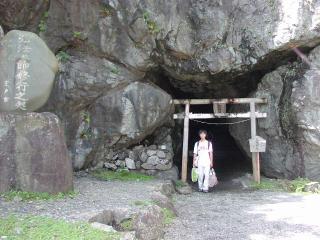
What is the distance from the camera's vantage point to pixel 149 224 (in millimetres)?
6930

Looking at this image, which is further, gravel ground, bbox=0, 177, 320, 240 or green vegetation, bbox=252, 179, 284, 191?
green vegetation, bbox=252, 179, 284, 191

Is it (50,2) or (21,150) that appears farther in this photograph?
(50,2)

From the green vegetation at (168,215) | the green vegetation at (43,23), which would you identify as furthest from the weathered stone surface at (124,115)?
the green vegetation at (168,215)

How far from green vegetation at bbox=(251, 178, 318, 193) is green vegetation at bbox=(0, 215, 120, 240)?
680 cm

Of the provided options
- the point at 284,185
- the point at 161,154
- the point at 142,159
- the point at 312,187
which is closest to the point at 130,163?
the point at 142,159

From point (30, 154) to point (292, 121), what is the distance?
25.5 ft

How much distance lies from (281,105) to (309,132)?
4.07 feet

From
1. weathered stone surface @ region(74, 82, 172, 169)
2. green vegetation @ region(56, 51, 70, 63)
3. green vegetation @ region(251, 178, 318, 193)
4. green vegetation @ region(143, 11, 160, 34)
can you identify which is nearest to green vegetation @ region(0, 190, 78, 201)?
weathered stone surface @ region(74, 82, 172, 169)

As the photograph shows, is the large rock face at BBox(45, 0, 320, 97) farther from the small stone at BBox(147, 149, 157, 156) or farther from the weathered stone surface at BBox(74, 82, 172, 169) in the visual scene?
the small stone at BBox(147, 149, 157, 156)

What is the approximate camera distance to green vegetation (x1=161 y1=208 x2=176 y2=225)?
25.4 feet

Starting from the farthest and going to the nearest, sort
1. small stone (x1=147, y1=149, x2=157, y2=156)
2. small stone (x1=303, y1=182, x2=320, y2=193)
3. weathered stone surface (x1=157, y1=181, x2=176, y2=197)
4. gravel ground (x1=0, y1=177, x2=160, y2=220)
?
1. small stone (x1=147, y1=149, x2=157, y2=156)
2. small stone (x1=303, y1=182, x2=320, y2=193)
3. weathered stone surface (x1=157, y1=181, x2=176, y2=197)
4. gravel ground (x1=0, y1=177, x2=160, y2=220)

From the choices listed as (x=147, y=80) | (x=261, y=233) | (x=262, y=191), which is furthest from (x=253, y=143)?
(x=261, y=233)

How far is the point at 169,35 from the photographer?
11844mm

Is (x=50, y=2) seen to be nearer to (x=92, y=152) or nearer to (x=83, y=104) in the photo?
(x=83, y=104)
